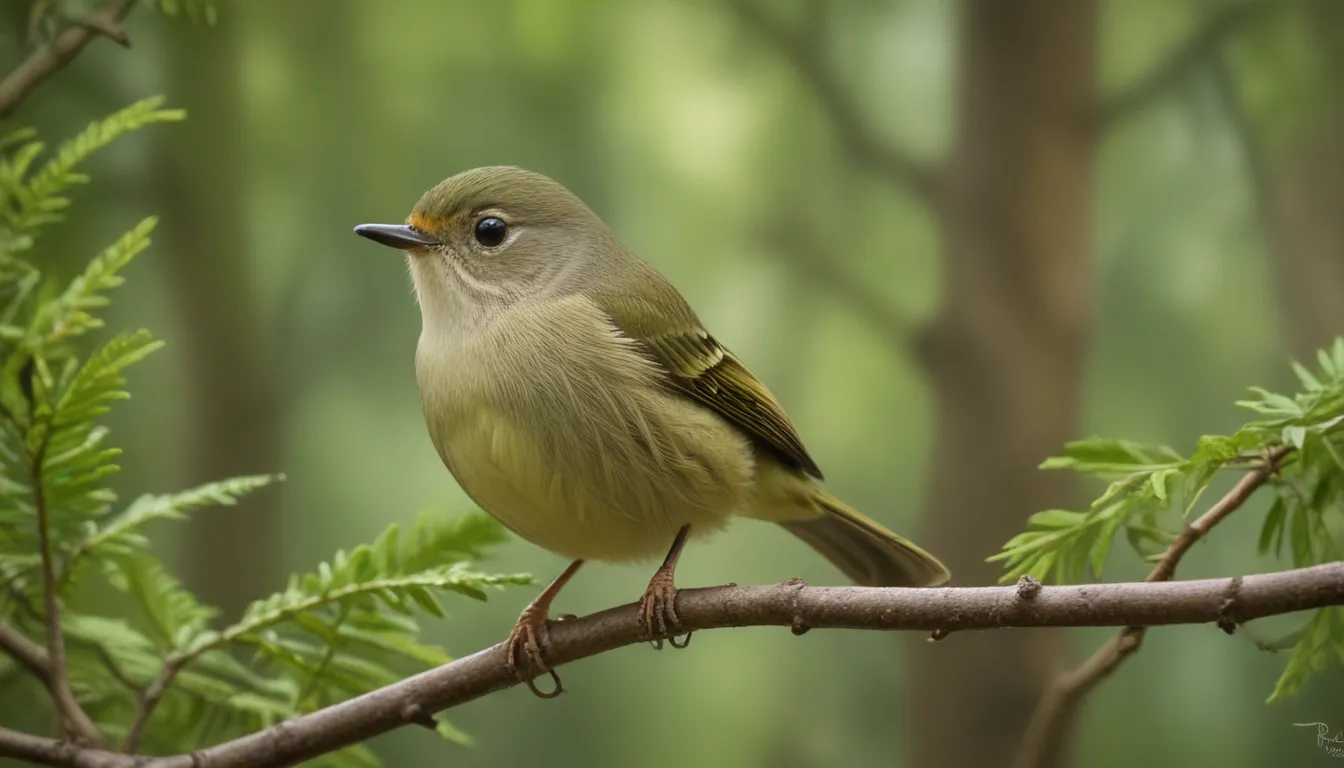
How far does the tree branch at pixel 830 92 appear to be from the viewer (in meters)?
2.73

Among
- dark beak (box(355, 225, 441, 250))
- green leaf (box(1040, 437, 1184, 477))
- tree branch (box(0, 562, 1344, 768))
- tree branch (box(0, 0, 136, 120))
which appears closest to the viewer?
tree branch (box(0, 562, 1344, 768))

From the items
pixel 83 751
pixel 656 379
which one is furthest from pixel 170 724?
pixel 656 379

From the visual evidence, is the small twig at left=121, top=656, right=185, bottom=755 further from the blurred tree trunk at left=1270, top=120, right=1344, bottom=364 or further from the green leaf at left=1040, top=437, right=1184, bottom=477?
the blurred tree trunk at left=1270, top=120, right=1344, bottom=364

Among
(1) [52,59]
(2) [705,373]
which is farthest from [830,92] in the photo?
(1) [52,59]

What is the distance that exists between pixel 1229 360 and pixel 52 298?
7.37 ft

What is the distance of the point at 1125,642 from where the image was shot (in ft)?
4.62

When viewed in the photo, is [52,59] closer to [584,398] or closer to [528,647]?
[584,398]

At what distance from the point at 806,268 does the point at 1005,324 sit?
0.47m

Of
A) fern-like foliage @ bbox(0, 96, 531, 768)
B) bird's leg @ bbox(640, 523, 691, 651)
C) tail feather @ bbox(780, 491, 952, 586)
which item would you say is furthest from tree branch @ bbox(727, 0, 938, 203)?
bird's leg @ bbox(640, 523, 691, 651)

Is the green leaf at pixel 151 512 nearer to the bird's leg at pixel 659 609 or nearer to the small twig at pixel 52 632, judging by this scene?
the small twig at pixel 52 632

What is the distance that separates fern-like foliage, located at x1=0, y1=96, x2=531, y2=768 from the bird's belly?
121 millimetres

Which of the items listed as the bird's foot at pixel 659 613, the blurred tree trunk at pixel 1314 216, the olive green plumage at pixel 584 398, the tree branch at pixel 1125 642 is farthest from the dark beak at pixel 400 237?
the blurred tree trunk at pixel 1314 216

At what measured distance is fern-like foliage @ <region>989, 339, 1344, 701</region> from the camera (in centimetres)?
126

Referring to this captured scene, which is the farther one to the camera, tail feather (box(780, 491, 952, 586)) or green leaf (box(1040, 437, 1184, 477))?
tail feather (box(780, 491, 952, 586))
